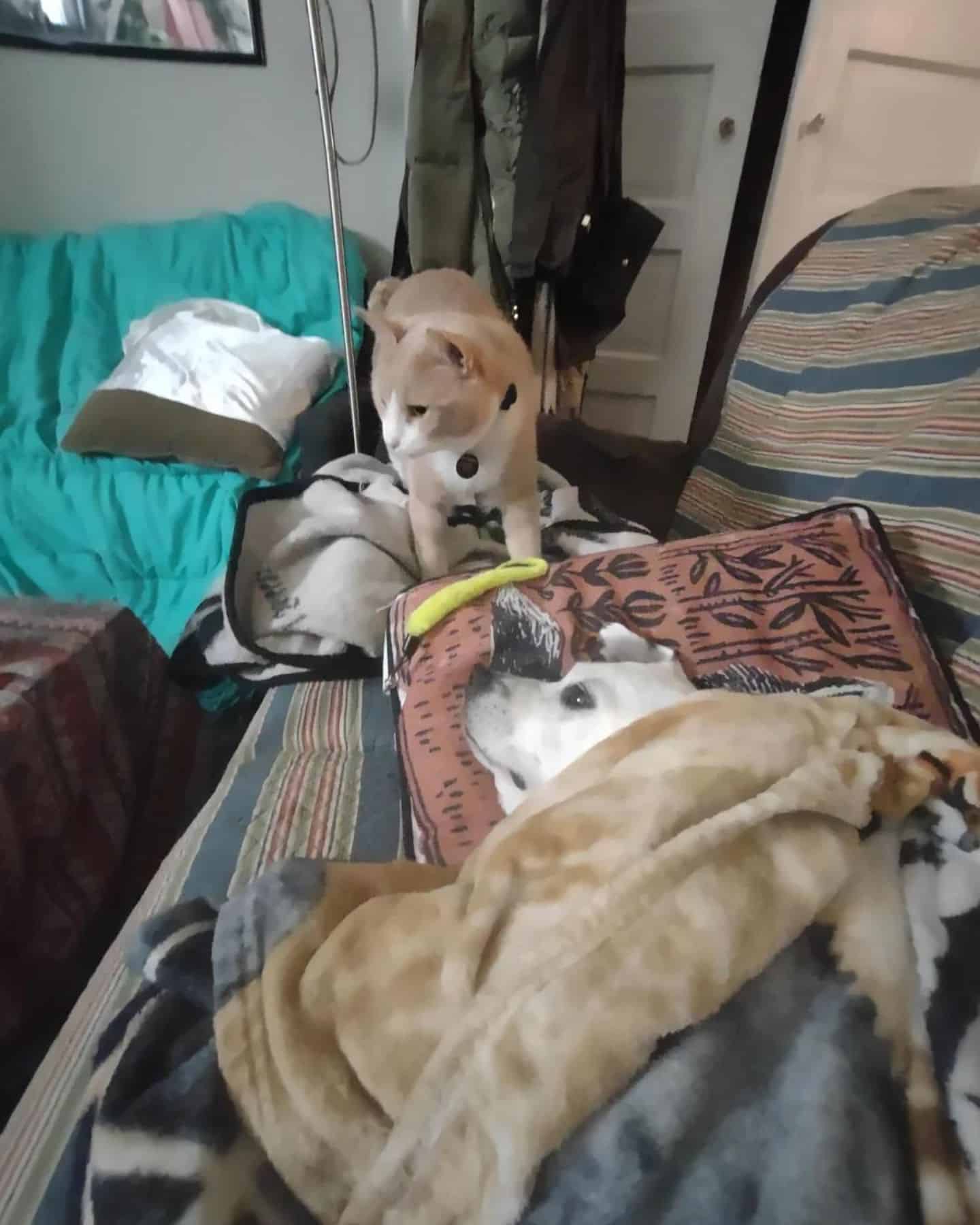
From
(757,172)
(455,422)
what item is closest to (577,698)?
(455,422)

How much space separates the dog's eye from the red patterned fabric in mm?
645

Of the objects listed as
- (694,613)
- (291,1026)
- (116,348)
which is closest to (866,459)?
(694,613)

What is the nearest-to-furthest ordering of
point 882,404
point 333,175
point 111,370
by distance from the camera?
point 882,404, point 333,175, point 111,370

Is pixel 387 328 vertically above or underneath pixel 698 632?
above

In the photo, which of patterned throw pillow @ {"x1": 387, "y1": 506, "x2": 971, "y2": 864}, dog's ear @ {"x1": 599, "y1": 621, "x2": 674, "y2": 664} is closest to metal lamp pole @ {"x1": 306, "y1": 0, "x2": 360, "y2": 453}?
patterned throw pillow @ {"x1": 387, "y1": 506, "x2": 971, "y2": 864}

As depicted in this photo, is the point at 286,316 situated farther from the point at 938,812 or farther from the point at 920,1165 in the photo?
the point at 920,1165

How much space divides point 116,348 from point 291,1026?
2004mm

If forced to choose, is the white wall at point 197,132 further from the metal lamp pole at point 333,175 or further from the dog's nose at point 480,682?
the dog's nose at point 480,682

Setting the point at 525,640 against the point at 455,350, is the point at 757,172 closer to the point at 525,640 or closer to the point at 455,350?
the point at 455,350

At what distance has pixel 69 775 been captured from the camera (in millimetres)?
966

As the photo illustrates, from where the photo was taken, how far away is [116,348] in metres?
1.97

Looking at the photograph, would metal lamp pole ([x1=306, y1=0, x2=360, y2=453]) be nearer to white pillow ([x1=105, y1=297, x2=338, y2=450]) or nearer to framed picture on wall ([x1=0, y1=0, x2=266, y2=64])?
white pillow ([x1=105, y1=297, x2=338, y2=450])

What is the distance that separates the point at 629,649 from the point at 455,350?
1.66 feet

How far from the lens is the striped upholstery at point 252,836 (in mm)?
516
